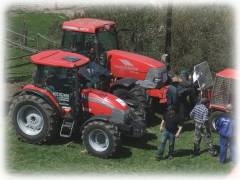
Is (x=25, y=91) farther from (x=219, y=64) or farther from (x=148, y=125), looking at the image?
(x=219, y=64)

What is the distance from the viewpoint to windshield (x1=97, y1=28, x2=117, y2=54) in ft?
47.2

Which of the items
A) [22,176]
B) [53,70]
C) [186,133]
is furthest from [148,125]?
[22,176]

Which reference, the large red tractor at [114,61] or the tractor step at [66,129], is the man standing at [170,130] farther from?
the large red tractor at [114,61]

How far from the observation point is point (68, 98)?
11766 millimetres

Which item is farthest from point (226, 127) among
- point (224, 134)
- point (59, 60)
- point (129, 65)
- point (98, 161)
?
point (59, 60)

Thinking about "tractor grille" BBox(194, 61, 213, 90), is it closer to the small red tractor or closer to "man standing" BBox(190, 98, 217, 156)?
the small red tractor

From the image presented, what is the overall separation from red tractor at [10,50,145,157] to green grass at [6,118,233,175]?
339 mm

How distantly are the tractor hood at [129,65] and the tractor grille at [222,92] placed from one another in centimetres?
174

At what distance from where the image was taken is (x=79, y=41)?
47.4ft

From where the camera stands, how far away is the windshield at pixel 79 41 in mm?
14352

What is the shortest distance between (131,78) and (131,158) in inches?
131

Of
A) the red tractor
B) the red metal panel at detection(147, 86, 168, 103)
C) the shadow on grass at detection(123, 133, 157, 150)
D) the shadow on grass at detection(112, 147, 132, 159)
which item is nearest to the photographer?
the shadow on grass at detection(112, 147, 132, 159)

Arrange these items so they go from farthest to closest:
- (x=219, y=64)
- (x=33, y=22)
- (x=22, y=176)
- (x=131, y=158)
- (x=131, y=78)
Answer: (x=33, y=22) → (x=219, y=64) → (x=131, y=78) → (x=131, y=158) → (x=22, y=176)

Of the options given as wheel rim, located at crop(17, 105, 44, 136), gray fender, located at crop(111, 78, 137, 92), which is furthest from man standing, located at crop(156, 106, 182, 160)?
wheel rim, located at crop(17, 105, 44, 136)
